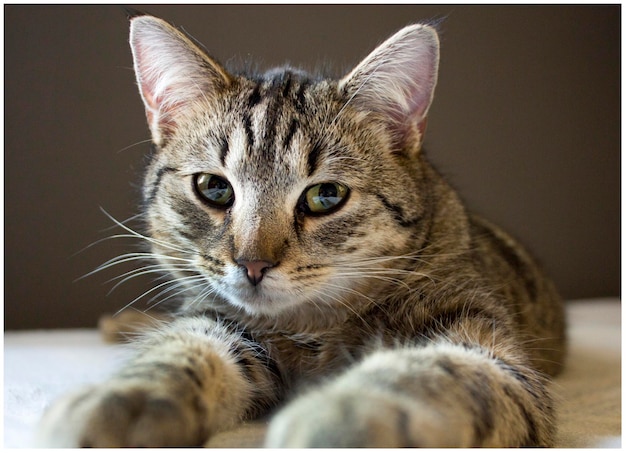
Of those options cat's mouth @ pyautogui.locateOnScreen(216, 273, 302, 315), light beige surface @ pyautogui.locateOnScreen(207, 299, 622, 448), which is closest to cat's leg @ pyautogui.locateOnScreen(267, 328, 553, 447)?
light beige surface @ pyautogui.locateOnScreen(207, 299, 622, 448)

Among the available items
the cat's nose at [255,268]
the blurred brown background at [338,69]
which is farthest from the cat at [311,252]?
the blurred brown background at [338,69]

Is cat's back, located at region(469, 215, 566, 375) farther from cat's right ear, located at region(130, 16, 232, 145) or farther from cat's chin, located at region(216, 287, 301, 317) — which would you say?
cat's right ear, located at region(130, 16, 232, 145)

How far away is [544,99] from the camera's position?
2.82 metres

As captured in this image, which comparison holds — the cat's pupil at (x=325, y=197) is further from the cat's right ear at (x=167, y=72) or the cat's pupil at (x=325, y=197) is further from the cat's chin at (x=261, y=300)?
the cat's right ear at (x=167, y=72)

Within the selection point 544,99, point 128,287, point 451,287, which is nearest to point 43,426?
point 451,287

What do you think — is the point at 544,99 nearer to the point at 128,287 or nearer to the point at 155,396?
the point at 128,287

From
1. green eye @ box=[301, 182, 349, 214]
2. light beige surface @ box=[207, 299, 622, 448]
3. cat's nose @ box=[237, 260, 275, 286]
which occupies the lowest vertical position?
light beige surface @ box=[207, 299, 622, 448]

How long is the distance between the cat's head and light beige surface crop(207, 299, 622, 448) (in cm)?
27

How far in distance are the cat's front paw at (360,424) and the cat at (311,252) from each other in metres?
0.08

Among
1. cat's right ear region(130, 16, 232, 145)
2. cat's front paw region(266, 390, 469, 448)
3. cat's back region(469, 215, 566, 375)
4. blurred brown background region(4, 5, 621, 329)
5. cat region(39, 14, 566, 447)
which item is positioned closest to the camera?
cat's front paw region(266, 390, 469, 448)

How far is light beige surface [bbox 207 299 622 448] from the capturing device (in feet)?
3.43

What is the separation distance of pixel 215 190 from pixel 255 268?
23cm

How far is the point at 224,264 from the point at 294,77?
490 mm

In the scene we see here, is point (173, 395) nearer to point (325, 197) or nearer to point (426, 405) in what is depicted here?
point (426, 405)
